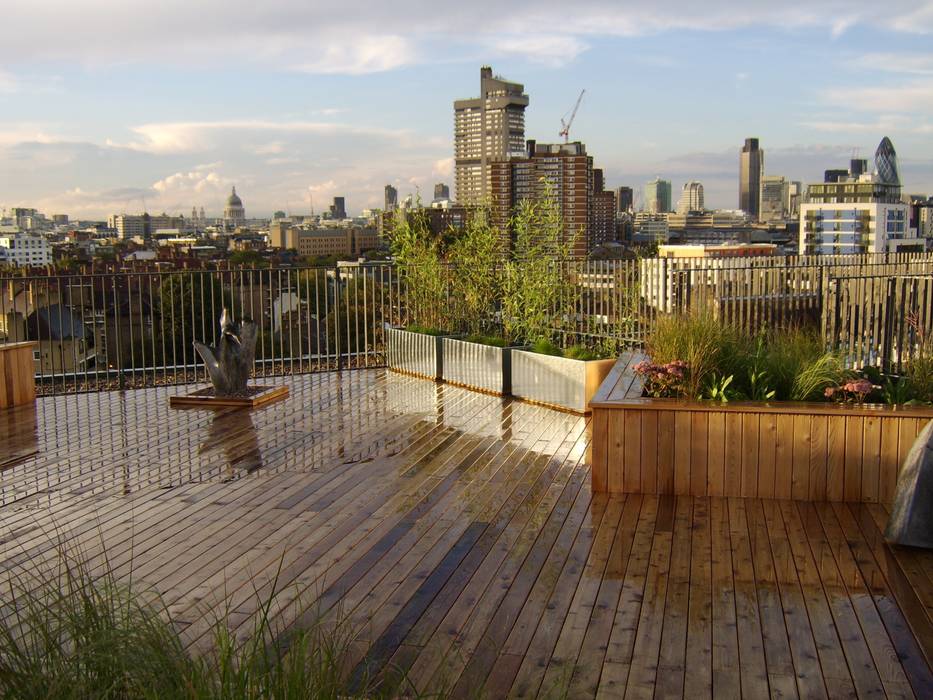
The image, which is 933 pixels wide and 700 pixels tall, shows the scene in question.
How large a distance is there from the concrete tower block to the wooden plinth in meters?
5.77

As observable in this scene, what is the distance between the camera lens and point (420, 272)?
10.7 m

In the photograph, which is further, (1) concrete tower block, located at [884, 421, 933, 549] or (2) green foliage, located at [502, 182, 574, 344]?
(2) green foliage, located at [502, 182, 574, 344]

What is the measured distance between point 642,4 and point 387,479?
1003 cm

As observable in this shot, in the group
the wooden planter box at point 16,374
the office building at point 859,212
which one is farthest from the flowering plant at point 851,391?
the office building at point 859,212

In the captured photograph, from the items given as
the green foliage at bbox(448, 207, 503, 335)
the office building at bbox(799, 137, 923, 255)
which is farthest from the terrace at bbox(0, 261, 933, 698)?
the office building at bbox(799, 137, 923, 255)

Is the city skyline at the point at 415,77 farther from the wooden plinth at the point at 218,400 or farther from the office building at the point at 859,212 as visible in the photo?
the office building at the point at 859,212

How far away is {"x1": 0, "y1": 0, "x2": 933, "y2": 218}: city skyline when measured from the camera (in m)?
14.0

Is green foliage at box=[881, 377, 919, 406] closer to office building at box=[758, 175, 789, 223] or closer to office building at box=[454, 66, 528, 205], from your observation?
office building at box=[454, 66, 528, 205]

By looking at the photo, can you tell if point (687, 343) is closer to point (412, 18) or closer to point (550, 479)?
point (550, 479)

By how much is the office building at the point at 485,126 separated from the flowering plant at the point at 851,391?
44358 millimetres

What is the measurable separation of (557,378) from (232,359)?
3.07m

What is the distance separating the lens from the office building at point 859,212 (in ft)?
271

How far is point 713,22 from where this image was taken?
49.1ft

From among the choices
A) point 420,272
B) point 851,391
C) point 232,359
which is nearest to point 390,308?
point 420,272
